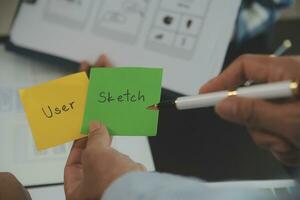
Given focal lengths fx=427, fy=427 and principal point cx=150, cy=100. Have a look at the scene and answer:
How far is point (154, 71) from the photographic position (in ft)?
1.66

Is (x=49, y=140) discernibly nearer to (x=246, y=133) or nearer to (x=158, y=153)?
(x=158, y=153)

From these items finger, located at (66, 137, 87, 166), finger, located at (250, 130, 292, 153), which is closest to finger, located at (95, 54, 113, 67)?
finger, located at (66, 137, 87, 166)

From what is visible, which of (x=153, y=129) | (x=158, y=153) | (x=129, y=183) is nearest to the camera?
(x=129, y=183)

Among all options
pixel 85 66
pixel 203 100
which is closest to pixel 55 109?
pixel 203 100

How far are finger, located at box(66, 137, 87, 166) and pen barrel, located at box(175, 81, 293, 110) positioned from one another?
152 millimetres

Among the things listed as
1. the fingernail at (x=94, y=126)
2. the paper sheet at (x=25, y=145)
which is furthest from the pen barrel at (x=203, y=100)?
the paper sheet at (x=25, y=145)

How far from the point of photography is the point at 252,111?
427 millimetres

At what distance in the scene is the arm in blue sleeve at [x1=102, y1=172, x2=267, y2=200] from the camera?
38cm

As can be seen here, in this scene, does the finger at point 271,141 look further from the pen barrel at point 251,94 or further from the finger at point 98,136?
the finger at point 98,136

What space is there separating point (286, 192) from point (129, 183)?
12.7 inches

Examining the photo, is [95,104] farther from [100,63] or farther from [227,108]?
[100,63]

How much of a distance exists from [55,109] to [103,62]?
276 mm

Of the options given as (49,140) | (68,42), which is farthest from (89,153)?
(68,42)

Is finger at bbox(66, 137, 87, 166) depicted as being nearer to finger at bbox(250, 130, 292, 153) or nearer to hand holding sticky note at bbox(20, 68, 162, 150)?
hand holding sticky note at bbox(20, 68, 162, 150)
